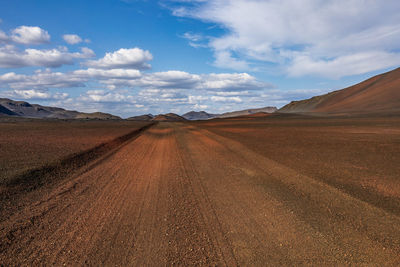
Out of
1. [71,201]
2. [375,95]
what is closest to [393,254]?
[71,201]

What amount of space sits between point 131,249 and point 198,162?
7.51 m

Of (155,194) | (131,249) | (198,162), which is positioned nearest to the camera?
(131,249)

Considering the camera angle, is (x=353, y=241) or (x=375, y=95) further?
(x=375, y=95)

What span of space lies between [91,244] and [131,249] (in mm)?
855

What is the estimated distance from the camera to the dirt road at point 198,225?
3943 mm

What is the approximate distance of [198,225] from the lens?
496 centimetres

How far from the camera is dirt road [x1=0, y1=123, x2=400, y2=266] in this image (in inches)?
155

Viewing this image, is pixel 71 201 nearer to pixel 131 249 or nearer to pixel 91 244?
pixel 91 244

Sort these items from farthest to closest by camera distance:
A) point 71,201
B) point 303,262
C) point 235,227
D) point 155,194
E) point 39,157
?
point 39,157 < point 155,194 < point 71,201 < point 235,227 < point 303,262

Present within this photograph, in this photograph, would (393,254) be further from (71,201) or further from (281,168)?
(71,201)

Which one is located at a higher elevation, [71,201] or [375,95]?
[375,95]

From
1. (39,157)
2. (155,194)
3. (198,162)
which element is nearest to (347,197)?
(155,194)

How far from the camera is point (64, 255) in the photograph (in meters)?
4.00

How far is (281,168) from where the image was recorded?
400 inches
